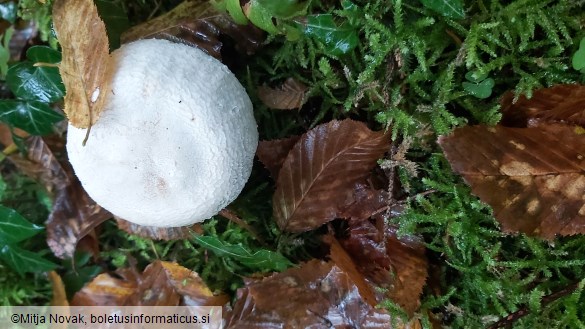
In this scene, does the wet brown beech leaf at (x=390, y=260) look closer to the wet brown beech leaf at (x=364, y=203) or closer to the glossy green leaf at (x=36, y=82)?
the wet brown beech leaf at (x=364, y=203)

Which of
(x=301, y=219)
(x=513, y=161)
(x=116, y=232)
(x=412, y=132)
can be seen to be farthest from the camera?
(x=116, y=232)

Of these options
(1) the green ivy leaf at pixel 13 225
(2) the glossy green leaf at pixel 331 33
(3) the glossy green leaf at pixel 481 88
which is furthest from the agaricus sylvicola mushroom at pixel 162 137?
(3) the glossy green leaf at pixel 481 88

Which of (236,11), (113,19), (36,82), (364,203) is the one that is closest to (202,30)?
(236,11)

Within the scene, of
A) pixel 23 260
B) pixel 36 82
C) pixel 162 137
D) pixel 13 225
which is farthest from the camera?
pixel 23 260

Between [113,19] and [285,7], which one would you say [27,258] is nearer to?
[113,19]

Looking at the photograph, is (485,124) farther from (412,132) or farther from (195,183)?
(195,183)

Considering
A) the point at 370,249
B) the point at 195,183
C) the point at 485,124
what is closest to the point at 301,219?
the point at 370,249
